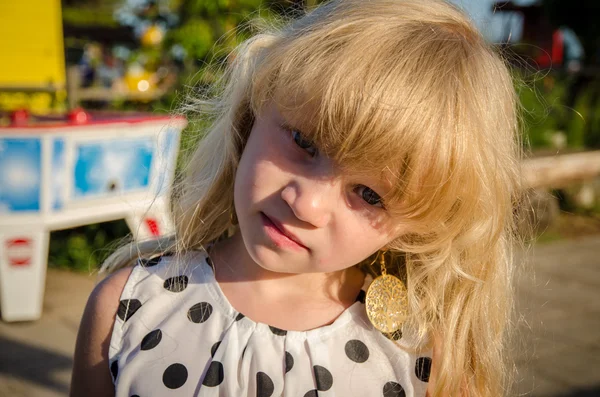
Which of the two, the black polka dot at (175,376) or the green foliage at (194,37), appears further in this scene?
the green foliage at (194,37)

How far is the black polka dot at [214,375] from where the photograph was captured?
1229 mm

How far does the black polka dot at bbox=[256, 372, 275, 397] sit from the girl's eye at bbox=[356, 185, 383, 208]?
42 cm

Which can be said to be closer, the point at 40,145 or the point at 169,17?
the point at 40,145

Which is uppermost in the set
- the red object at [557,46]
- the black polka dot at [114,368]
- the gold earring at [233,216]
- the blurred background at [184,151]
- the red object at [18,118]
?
the gold earring at [233,216]

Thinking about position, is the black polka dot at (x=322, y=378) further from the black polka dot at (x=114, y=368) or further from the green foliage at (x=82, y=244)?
the green foliage at (x=82, y=244)

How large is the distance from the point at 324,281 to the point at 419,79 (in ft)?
1.71

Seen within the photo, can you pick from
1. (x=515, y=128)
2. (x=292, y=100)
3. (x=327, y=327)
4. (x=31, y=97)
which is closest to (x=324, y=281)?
(x=327, y=327)

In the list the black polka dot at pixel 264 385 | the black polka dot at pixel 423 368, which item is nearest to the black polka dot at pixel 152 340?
the black polka dot at pixel 264 385

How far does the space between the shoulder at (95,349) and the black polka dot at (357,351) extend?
1.68 feet

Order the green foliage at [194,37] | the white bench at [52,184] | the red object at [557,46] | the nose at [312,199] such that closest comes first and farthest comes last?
the nose at [312,199] → the white bench at [52,184] → the green foliage at [194,37] → the red object at [557,46]

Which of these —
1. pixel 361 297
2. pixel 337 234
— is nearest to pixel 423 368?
pixel 361 297

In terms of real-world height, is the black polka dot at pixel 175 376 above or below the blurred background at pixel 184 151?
above

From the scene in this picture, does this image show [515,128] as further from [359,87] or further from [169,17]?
[169,17]

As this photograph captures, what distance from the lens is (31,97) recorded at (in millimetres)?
5344
